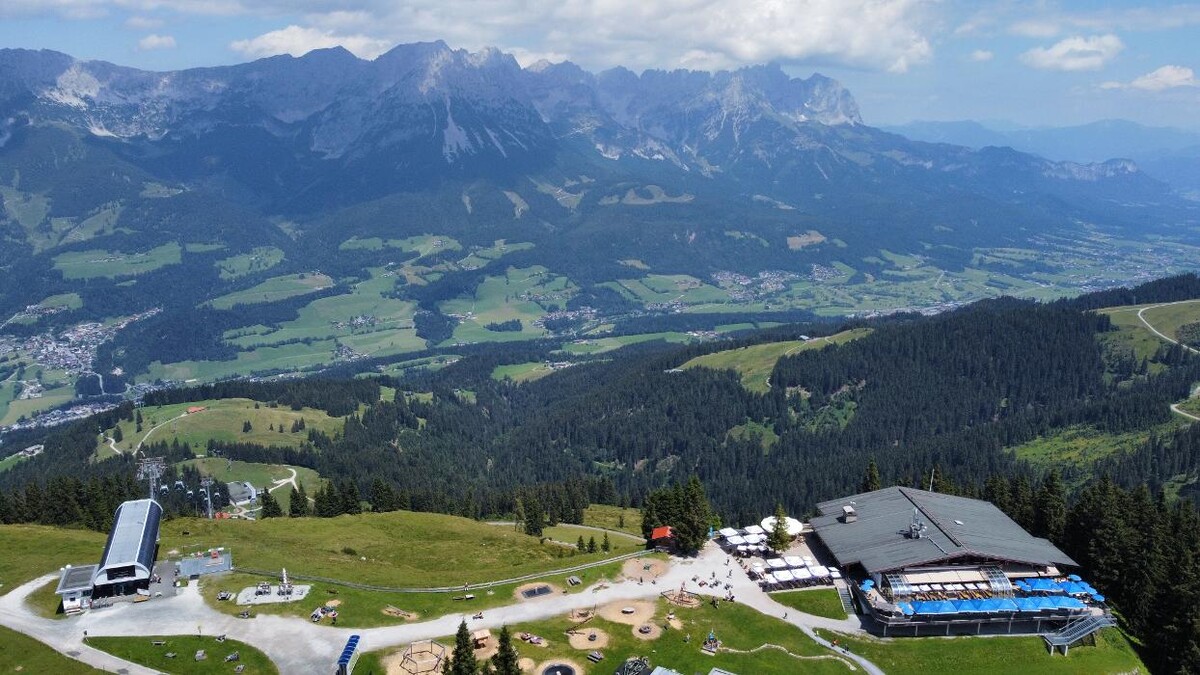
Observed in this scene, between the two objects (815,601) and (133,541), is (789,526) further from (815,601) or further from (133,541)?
(133,541)

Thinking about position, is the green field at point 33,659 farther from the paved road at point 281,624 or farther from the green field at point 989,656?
the green field at point 989,656

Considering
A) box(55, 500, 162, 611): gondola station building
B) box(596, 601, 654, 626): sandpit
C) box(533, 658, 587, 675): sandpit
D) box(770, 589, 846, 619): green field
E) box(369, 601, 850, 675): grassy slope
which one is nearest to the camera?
box(533, 658, 587, 675): sandpit

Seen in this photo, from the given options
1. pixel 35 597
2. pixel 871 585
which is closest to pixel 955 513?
pixel 871 585

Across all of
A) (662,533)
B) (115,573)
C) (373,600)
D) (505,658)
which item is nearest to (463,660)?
(505,658)

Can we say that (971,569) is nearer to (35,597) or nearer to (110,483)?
(35,597)

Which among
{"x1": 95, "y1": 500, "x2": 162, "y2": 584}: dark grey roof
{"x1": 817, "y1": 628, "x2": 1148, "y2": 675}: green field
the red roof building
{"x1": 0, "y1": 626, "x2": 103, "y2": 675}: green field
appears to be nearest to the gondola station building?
{"x1": 95, "y1": 500, "x2": 162, "y2": 584}: dark grey roof

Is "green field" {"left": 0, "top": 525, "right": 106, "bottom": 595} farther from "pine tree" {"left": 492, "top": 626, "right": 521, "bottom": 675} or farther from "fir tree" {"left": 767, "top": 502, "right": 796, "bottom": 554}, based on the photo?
"fir tree" {"left": 767, "top": 502, "right": 796, "bottom": 554}
